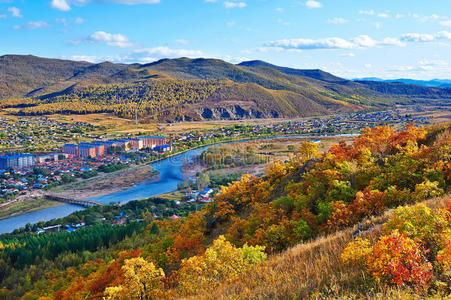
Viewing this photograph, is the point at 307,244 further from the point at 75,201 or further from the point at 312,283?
the point at 75,201

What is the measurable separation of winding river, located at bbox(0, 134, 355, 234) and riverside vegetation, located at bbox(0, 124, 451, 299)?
11.9m

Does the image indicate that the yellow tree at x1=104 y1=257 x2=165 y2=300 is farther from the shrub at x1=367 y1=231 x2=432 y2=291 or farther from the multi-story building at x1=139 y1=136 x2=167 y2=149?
the multi-story building at x1=139 y1=136 x2=167 y2=149

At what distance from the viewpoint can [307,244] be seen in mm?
8789

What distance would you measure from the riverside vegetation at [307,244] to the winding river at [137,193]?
11.9 meters

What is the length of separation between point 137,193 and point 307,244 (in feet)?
132

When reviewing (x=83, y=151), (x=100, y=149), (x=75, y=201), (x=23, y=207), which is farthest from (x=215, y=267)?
(x=100, y=149)

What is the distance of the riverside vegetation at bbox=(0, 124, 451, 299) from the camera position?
16.8 ft

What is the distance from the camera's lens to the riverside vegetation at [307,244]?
5117mm

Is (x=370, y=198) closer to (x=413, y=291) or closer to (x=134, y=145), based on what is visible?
(x=413, y=291)

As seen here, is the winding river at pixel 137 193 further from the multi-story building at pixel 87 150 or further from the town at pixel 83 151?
the multi-story building at pixel 87 150

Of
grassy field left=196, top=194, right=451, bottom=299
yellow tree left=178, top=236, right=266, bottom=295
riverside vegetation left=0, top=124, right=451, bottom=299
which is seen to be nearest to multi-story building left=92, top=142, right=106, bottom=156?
riverside vegetation left=0, top=124, right=451, bottom=299

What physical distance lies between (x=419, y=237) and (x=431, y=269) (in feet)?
3.46

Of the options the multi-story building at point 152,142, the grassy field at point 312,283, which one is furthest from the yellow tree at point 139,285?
the multi-story building at point 152,142

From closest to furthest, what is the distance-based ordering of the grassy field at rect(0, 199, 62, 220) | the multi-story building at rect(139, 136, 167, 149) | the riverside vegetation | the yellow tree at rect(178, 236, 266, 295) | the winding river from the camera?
the riverside vegetation → the yellow tree at rect(178, 236, 266, 295) → the winding river → the grassy field at rect(0, 199, 62, 220) → the multi-story building at rect(139, 136, 167, 149)
